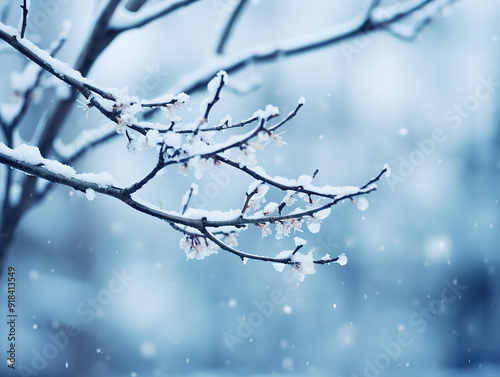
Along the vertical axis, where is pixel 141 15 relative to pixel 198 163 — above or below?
above

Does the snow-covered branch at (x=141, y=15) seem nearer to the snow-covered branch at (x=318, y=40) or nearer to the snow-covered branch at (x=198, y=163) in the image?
the snow-covered branch at (x=318, y=40)

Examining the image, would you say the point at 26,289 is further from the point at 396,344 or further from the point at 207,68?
the point at 396,344

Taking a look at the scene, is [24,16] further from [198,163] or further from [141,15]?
[141,15]

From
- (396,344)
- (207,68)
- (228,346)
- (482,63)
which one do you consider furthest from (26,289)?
(482,63)

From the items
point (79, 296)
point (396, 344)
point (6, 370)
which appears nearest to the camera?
point (6, 370)

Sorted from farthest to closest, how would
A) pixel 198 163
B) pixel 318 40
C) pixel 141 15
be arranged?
pixel 318 40, pixel 141 15, pixel 198 163

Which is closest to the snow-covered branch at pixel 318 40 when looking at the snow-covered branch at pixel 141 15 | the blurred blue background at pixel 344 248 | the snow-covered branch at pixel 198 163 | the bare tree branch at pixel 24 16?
the snow-covered branch at pixel 141 15

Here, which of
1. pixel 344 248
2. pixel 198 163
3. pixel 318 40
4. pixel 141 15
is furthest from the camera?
pixel 344 248

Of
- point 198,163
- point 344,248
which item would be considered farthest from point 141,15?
point 344,248
